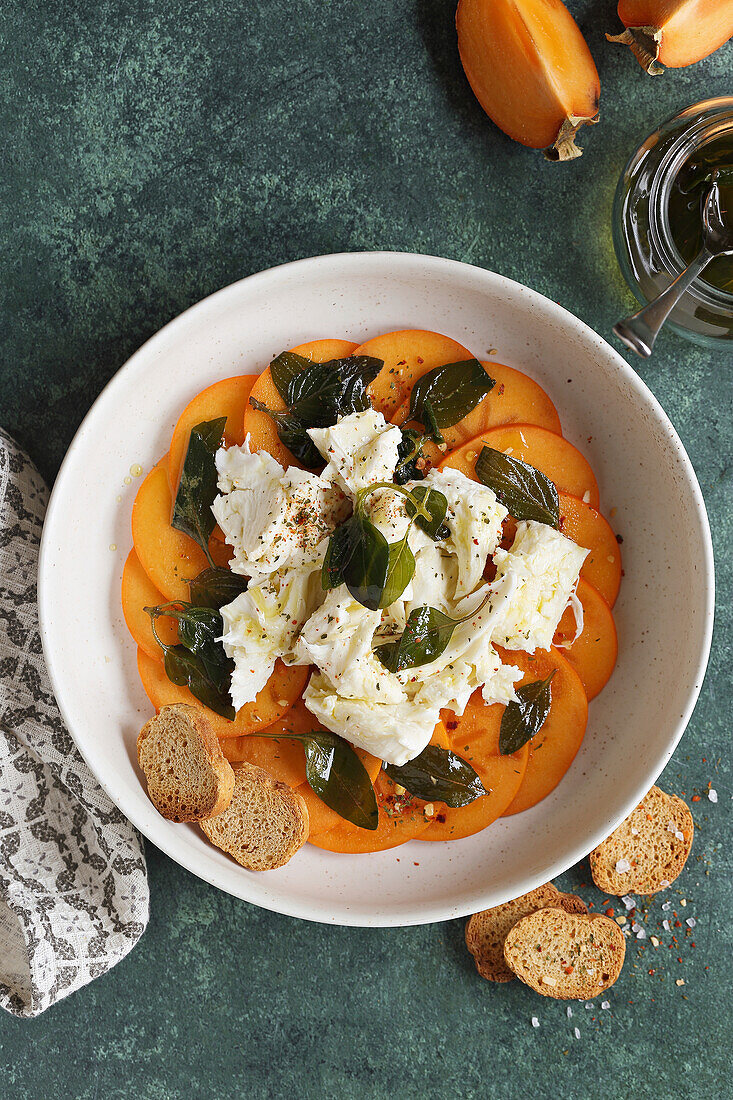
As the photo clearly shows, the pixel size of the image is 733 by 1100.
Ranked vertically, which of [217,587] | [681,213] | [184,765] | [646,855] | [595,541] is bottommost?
[646,855]

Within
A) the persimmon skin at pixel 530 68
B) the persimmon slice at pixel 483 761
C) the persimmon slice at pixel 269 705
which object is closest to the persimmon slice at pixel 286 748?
the persimmon slice at pixel 269 705

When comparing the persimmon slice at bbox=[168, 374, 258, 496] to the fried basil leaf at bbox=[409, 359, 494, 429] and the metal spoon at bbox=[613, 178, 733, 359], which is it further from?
the metal spoon at bbox=[613, 178, 733, 359]

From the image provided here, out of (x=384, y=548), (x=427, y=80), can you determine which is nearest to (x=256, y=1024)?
(x=384, y=548)

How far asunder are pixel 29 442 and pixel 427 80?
1218mm

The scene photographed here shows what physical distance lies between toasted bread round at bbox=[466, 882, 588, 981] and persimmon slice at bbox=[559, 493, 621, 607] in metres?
0.71

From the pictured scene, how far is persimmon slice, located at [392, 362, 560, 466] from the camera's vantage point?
5.41ft

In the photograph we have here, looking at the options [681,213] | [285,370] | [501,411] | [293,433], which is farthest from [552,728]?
[681,213]

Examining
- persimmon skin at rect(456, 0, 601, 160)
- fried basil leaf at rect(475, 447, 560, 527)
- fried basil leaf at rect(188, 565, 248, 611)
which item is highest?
persimmon skin at rect(456, 0, 601, 160)

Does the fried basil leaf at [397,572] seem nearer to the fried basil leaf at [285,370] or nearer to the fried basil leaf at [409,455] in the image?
the fried basil leaf at [409,455]

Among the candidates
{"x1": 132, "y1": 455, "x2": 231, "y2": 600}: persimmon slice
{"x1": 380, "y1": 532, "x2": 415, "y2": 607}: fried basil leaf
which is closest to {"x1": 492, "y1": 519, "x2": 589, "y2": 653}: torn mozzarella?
{"x1": 380, "y1": 532, "x2": 415, "y2": 607}: fried basil leaf

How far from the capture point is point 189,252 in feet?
5.77

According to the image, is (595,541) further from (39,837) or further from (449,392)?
(39,837)

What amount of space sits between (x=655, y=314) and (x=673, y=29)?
0.55 metres

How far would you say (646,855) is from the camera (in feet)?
5.91
